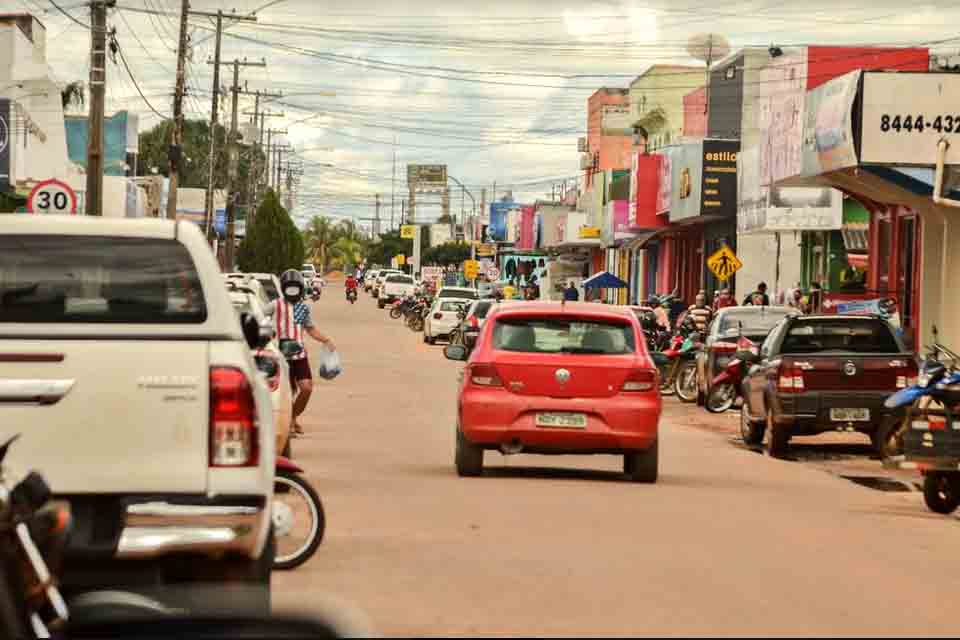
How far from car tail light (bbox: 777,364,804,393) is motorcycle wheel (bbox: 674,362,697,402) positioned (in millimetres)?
13449

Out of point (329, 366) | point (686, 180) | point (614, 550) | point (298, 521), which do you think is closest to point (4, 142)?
point (686, 180)

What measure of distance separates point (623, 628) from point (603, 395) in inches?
329

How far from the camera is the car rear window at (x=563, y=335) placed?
60.5 feet

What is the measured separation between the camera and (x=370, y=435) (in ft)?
80.6

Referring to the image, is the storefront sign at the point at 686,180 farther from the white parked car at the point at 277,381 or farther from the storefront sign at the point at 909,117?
the white parked car at the point at 277,381

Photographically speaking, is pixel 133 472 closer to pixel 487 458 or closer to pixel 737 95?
pixel 487 458

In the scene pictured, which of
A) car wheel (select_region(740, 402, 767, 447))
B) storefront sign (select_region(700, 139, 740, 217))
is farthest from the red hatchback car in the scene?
storefront sign (select_region(700, 139, 740, 217))

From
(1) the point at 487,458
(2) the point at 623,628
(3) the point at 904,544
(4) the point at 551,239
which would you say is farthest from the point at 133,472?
(4) the point at 551,239

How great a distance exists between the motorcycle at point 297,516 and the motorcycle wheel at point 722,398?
20.3m

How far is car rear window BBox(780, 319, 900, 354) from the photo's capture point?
23344 mm

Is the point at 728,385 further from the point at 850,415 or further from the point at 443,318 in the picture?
the point at 443,318

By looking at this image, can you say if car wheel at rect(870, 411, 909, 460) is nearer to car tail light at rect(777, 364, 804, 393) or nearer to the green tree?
car tail light at rect(777, 364, 804, 393)

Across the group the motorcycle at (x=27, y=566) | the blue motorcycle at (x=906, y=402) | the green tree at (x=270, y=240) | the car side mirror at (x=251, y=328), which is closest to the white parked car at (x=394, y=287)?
the green tree at (x=270, y=240)

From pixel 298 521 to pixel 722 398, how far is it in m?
21.0
